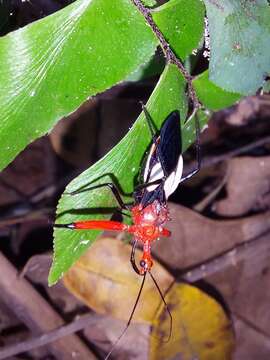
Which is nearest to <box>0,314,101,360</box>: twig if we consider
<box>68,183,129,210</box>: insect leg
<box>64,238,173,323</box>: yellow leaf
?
<box>64,238,173,323</box>: yellow leaf

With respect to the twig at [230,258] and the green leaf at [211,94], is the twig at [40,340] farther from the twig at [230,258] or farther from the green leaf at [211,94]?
the green leaf at [211,94]

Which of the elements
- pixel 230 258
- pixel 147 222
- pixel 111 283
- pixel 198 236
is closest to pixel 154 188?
pixel 147 222

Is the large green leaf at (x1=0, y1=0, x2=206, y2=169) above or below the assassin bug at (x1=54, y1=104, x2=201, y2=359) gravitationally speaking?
above

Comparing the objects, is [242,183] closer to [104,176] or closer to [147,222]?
[147,222]

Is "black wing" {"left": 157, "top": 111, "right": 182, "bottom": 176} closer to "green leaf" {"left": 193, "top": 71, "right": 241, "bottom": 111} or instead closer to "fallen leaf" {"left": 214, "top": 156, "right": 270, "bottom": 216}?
"green leaf" {"left": 193, "top": 71, "right": 241, "bottom": 111}

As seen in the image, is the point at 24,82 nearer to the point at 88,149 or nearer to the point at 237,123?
the point at 88,149

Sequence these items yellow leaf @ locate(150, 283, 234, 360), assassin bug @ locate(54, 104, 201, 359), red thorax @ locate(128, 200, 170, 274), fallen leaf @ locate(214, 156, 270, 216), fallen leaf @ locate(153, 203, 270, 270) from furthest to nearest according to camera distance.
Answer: fallen leaf @ locate(214, 156, 270, 216) → fallen leaf @ locate(153, 203, 270, 270) → yellow leaf @ locate(150, 283, 234, 360) → red thorax @ locate(128, 200, 170, 274) → assassin bug @ locate(54, 104, 201, 359)

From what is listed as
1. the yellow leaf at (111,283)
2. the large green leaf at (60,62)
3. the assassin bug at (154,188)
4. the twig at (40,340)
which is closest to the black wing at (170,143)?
the assassin bug at (154,188)
